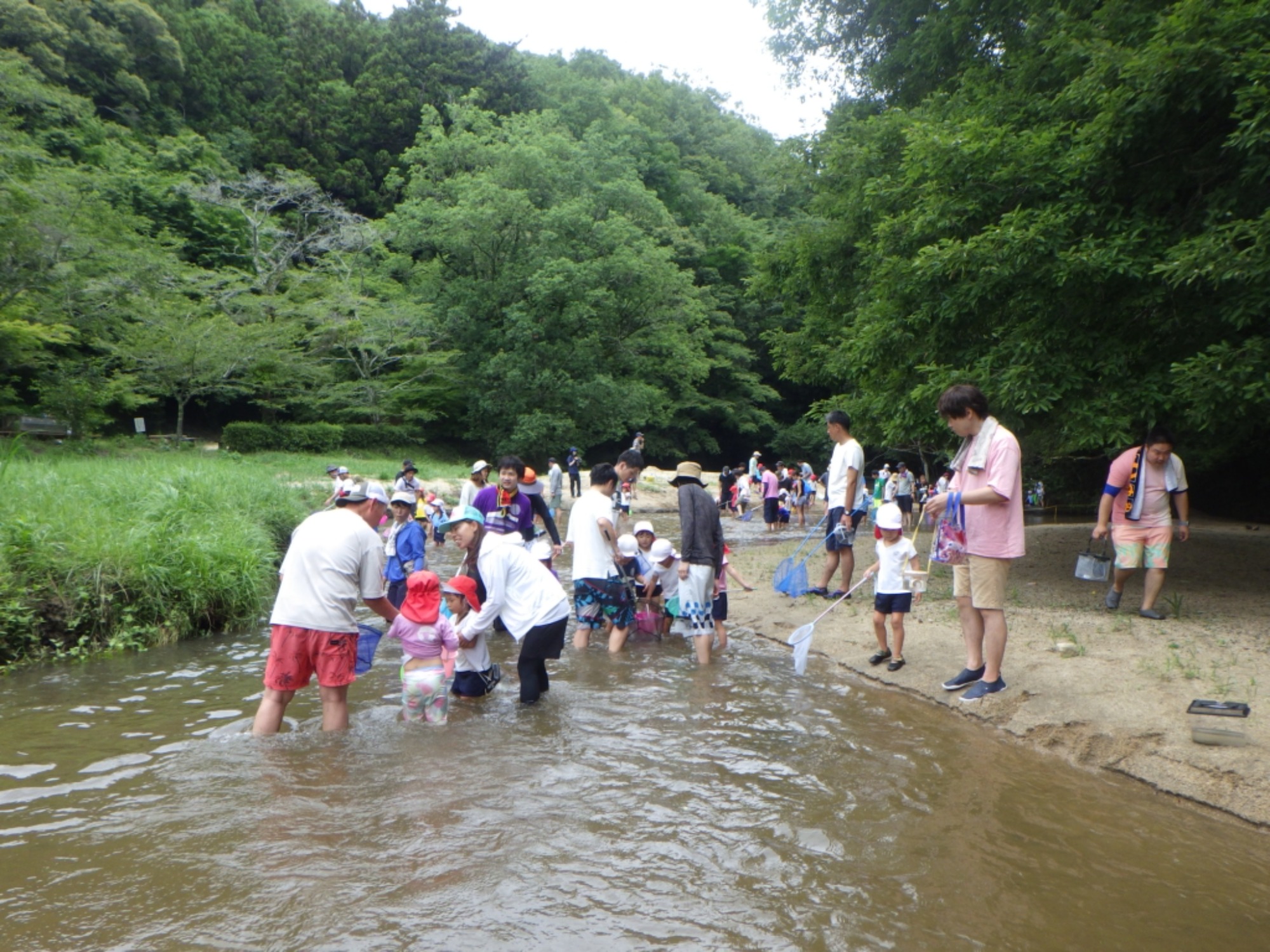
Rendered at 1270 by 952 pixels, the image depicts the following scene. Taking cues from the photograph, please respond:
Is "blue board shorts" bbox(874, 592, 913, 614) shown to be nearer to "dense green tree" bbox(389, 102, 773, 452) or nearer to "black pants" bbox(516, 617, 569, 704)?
"black pants" bbox(516, 617, 569, 704)

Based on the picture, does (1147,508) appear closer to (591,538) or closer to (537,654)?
(591,538)

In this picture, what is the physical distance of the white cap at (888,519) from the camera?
6.98 meters

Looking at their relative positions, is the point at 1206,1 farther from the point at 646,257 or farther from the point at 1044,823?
the point at 646,257

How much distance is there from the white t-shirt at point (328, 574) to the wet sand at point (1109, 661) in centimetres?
393

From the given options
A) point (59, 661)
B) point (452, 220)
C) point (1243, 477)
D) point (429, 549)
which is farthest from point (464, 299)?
point (59, 661)

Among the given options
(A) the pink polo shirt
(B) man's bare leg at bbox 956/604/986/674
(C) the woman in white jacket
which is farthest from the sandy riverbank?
(C) the woman in white jacket

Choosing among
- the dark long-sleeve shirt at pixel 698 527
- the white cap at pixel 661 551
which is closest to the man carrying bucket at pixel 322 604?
the dark long-sleeve shirt at pixel 698 527

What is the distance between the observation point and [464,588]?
235 inches

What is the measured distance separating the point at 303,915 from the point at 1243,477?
25.7 metres

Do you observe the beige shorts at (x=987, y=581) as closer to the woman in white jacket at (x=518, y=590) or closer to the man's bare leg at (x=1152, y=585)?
the woman in white jacket at (x=518, y=590)

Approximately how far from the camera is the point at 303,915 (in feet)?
11.3

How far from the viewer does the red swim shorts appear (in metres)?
5.28

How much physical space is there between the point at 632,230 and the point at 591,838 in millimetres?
35133

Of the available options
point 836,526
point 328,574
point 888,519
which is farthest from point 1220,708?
point 328,574
